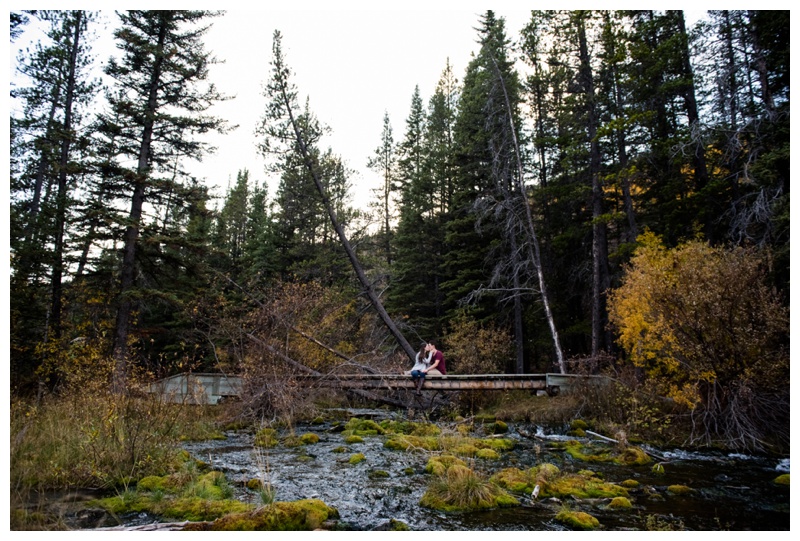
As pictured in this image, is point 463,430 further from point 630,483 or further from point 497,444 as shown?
point 630,483

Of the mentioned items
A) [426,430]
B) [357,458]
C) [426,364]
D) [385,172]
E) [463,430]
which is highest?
[385,172]

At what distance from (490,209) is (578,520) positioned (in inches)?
581

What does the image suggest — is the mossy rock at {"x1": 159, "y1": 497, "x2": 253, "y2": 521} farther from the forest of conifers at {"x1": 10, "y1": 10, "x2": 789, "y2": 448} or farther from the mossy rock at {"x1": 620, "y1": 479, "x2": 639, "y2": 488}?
the mossy rock at {"x1": 620, "y1": 479, "x2": 639, "y2": 488}

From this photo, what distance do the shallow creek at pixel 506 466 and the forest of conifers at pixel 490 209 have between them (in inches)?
82.3

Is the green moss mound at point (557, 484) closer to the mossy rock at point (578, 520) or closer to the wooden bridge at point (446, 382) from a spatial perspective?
the mossy rock at point (578, 520)

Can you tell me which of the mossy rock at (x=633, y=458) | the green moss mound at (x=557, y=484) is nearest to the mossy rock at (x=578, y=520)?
the green moss mound at (x=557, y=484)

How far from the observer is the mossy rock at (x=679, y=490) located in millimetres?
6211

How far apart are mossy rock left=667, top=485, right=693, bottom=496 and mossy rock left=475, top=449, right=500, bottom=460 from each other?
294 centimetres

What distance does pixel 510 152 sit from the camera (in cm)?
1958

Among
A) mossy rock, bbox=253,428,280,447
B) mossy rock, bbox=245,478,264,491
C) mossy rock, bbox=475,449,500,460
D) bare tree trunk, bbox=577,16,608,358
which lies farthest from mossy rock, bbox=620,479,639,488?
bare tree trunk, bbox=577,16,608,358

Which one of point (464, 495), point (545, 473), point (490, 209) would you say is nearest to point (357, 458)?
point (464, 495)

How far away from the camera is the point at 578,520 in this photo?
4.96 metres

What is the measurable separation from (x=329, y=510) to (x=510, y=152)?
17117mm

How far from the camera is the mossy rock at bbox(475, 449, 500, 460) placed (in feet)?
27.8
